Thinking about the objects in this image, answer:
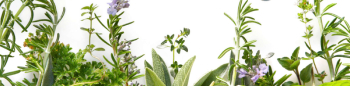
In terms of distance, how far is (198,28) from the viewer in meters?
0.75

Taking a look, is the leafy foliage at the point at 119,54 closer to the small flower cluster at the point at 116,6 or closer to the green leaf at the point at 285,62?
the small flower cluster at the point at 116,6

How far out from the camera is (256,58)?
679 mm

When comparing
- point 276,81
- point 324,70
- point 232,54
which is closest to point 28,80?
point 232,54

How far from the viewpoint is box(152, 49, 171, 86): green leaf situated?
0.70m

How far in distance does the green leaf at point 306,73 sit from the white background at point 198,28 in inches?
1.4

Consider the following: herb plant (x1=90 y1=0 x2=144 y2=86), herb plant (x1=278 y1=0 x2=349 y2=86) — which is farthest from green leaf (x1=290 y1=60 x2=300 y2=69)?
herb plant (x1=90 y1=0 x2=144 y2=86)

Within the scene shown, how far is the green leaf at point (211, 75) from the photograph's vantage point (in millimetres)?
696

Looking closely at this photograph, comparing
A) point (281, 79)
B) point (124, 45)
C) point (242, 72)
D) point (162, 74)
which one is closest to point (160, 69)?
point (162, 74)

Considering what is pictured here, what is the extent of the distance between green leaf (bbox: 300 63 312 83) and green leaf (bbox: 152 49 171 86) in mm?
373

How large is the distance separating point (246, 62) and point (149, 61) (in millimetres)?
282

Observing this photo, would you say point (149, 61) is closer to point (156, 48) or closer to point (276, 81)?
point (156, 48)

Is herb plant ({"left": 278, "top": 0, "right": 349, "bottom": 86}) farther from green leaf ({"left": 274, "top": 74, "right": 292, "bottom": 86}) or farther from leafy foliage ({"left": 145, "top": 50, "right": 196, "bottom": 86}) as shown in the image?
A: leafy foliage ({"left": 145, "top": 50, "right": 196, "bottom": 86})

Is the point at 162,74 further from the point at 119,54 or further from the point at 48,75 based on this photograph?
the point at 48,75

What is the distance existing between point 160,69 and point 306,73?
404 millimetres
